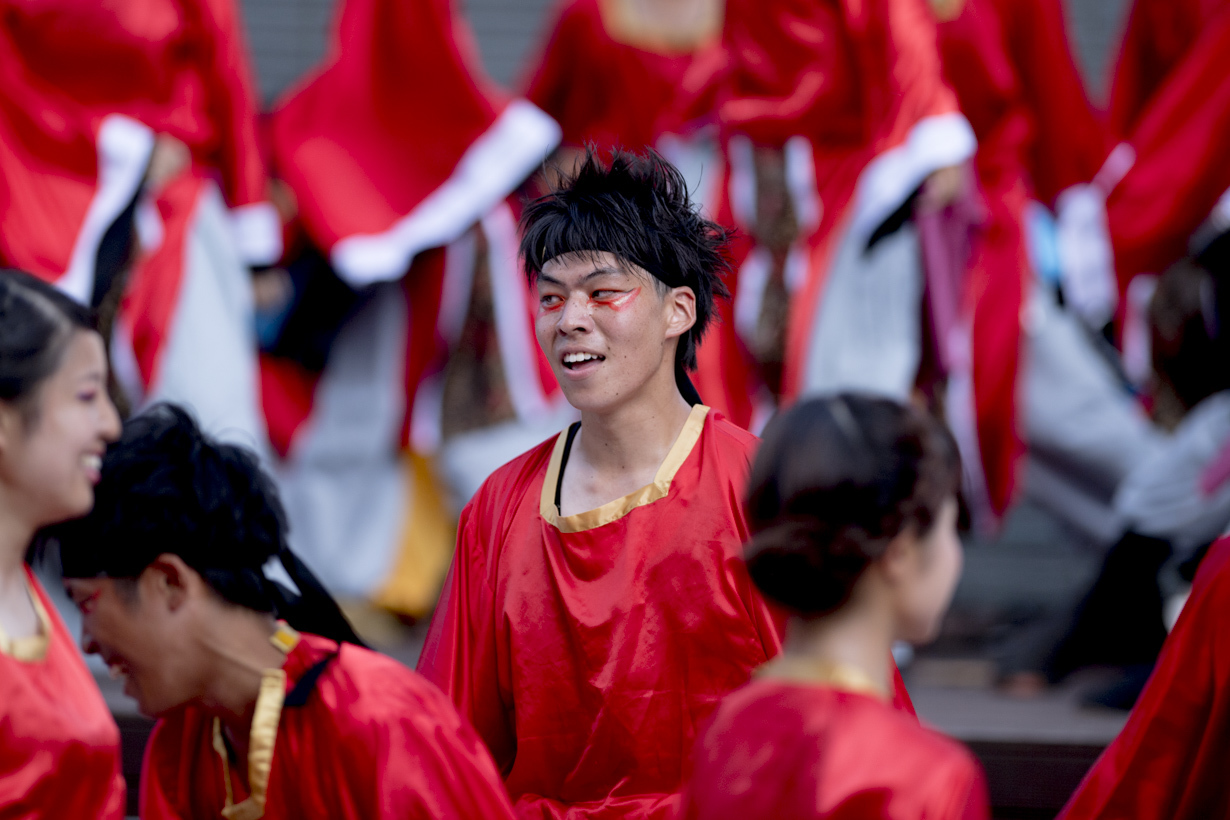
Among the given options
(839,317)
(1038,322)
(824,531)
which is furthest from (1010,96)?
(824,531)

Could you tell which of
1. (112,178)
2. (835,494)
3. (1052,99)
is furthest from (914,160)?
(835,494)

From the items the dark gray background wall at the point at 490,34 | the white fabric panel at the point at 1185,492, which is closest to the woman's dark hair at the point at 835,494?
the white fabric panel at the point at 1185,492

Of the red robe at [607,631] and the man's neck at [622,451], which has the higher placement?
the man's neck at [622,451]

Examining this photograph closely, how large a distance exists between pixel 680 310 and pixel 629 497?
297 millimetres

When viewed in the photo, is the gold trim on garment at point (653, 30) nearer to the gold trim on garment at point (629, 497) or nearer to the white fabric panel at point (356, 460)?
the white fabric panel at point (356, 460)

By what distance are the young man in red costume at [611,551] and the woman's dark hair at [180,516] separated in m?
0.34

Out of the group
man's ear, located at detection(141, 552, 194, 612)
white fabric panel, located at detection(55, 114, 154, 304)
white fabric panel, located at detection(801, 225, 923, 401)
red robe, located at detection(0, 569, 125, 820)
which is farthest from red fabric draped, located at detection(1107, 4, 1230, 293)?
red robe, located at detection(0, 569, 125, 820)

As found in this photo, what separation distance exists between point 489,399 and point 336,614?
2503mm

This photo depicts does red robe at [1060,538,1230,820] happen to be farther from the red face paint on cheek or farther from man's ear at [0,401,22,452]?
man's ear at [0,401,22,452]

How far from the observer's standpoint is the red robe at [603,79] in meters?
5.13

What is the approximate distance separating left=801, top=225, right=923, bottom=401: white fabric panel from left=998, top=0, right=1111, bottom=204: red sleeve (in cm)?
89

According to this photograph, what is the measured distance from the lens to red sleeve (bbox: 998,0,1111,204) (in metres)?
4.76

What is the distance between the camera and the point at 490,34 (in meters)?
6.69

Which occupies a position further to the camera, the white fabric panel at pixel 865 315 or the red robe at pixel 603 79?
the red robe at pixel 603 79
